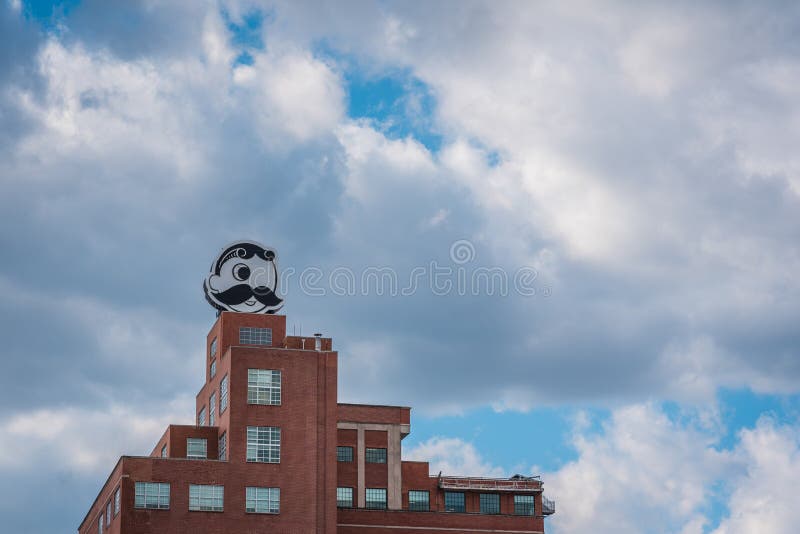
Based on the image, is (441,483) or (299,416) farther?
(441,483)

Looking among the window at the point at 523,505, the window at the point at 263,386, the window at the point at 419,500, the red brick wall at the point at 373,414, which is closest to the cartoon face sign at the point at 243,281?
the window at the point at 263,386

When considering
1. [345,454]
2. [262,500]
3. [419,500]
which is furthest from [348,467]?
[262,500]

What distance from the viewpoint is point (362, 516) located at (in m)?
143

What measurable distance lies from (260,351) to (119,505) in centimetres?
1853

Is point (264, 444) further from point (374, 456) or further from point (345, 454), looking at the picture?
point (374, 456)

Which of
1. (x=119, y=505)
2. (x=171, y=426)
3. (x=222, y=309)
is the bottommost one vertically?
(x=119, y=505)

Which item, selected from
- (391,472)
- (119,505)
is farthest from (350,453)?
(119,505)

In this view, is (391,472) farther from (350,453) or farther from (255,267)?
(255,267)

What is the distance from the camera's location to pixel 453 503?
496 ft

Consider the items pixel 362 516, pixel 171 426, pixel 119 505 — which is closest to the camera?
pixel 119 505

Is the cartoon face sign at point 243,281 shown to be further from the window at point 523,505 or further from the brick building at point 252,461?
the window at point 523,505

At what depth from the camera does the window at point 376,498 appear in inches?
5817

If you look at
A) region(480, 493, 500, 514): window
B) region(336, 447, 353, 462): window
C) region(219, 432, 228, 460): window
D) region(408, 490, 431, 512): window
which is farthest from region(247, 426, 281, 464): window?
region(480, 493, 500, 514): window

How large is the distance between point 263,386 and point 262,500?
10.3m
